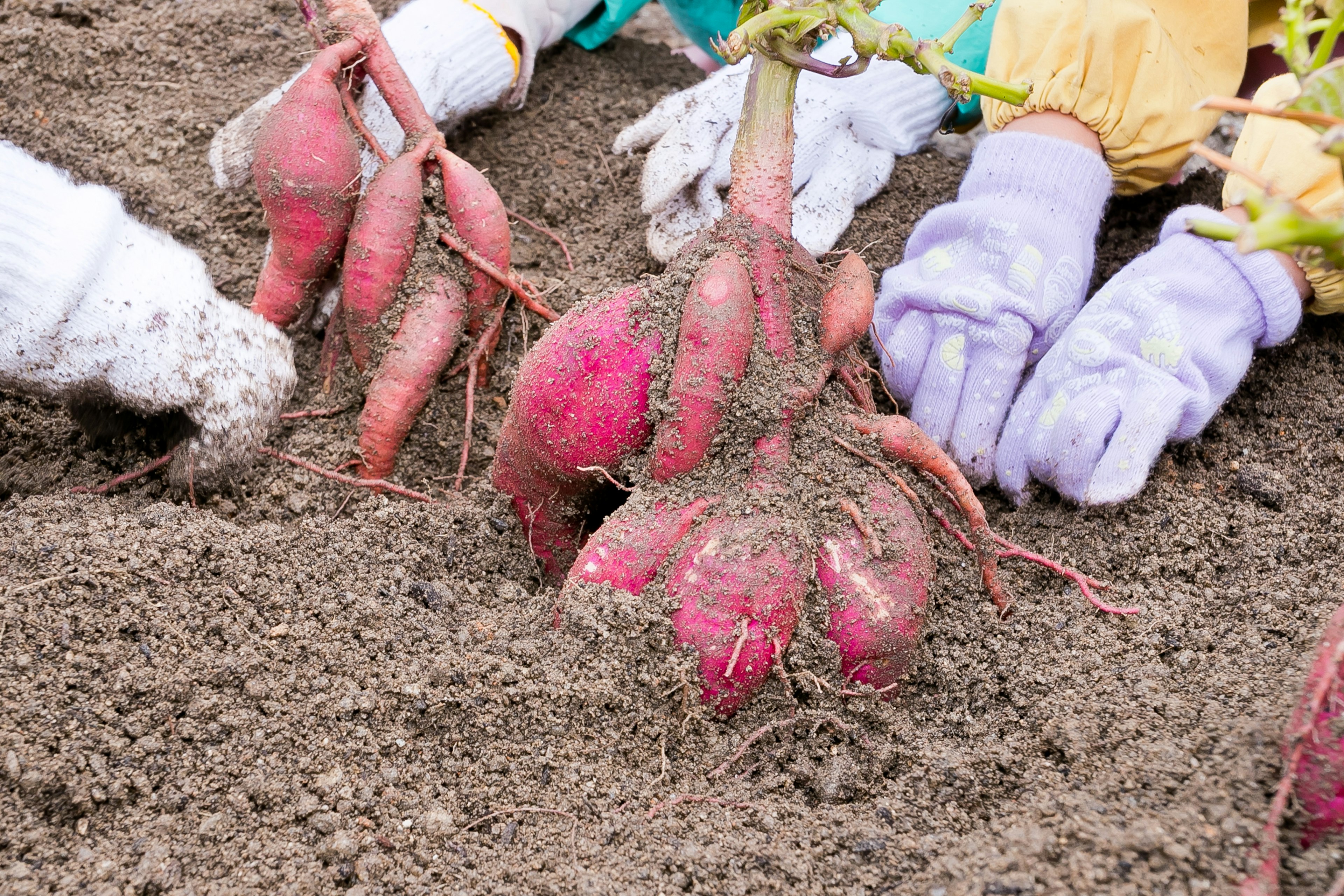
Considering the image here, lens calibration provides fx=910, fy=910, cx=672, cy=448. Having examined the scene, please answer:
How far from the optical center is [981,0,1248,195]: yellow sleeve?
1.41 meters

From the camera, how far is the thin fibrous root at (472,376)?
136cm

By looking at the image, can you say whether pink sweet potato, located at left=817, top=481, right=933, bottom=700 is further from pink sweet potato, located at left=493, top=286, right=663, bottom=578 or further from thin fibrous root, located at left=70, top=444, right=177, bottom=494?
thin fibrous root, located at left=70, top=444, right=177, bottom=494

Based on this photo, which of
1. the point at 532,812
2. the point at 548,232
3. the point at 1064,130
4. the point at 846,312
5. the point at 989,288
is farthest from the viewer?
the point at 548,232

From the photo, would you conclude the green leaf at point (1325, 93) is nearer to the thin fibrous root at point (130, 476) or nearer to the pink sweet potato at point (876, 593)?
the pink sweet potato at point (876, 593)

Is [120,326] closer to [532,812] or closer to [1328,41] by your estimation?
[532,812]

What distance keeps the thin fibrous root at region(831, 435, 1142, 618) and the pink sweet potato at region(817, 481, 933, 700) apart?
0.05 m

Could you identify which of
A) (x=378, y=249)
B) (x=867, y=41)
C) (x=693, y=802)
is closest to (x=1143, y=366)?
(x=867, y=41)

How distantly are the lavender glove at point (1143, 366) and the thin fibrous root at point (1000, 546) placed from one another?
4.9 inches

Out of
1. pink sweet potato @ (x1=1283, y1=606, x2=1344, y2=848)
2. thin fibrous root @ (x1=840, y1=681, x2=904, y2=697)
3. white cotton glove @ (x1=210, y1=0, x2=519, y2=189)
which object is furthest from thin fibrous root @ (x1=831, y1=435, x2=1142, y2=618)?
white cotton glove @ (x1=210, y1=0, x2=519, y2=189)

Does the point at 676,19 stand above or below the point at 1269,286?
above

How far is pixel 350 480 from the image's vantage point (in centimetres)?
130

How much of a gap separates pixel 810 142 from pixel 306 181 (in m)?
0.85

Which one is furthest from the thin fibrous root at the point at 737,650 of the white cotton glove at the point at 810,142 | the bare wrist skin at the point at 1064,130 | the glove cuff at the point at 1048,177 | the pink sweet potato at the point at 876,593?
the bare wrist skin at the point at 1064,130

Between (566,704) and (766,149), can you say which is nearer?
(566,704)
